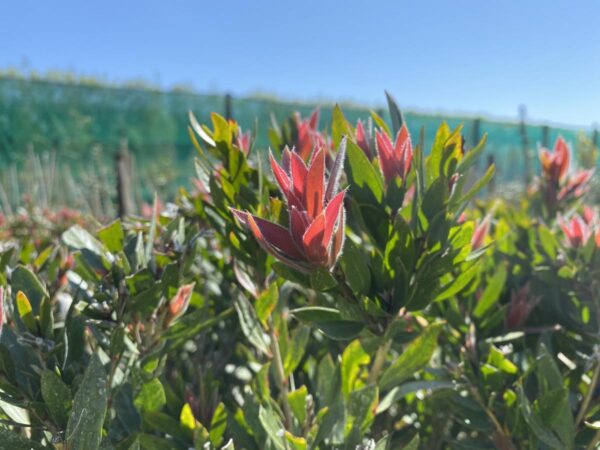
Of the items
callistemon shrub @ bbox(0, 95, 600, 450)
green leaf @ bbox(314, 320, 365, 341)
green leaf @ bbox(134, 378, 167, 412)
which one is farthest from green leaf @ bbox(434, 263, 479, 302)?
green leaf @ bbox(134, 378, 167, 412)

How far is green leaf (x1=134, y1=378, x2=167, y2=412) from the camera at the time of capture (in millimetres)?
759

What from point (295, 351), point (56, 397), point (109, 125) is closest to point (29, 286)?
point (56, 397)

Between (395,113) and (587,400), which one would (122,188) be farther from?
(587,400)

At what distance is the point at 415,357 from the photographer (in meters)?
0.80

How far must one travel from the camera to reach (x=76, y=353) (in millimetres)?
791

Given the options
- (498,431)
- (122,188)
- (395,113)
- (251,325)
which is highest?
(395,113)

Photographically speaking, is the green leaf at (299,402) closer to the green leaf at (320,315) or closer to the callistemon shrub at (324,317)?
the callistemon shrub at (324,317)

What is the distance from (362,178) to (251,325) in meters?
0.36

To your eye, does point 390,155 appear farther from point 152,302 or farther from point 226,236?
point 152,302

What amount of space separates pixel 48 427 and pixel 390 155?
632mm

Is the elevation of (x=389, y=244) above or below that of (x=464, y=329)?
above

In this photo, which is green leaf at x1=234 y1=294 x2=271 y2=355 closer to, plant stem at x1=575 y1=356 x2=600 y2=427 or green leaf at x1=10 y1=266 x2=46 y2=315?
green leaf at x1=10 y1=266 x2=46 y2=315

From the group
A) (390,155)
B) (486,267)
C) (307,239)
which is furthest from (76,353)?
(486,267)

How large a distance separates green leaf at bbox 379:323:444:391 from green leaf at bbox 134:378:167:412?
35cm
